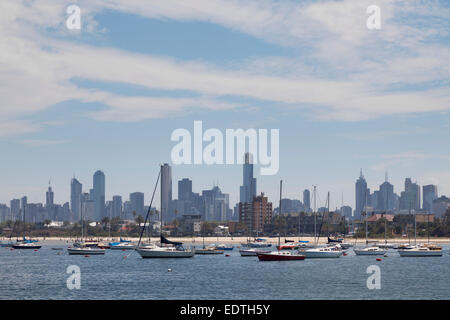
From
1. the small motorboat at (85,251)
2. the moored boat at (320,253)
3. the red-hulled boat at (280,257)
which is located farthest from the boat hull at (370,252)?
the small motorboat at (85,251)

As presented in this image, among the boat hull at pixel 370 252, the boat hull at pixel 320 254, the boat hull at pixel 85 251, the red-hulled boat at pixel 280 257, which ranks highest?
the red-hulled boat at pixel 280 257

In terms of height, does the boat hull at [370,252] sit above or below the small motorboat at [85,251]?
above

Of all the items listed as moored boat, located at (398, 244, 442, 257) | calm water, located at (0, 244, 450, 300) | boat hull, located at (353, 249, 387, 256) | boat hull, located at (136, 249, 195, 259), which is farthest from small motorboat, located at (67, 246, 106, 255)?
moored boat, located at (398, 244, 442, 257)

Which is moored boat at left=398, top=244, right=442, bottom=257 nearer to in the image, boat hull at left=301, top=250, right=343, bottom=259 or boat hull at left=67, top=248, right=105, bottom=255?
boat hull at left=301, top=250, right=343, bottom=259

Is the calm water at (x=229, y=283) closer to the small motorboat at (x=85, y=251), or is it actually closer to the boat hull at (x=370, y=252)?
the boat hull at (x=370, y=252)

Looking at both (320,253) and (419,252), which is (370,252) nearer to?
(419,252)

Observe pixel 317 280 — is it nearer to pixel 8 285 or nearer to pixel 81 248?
pixel 8 285

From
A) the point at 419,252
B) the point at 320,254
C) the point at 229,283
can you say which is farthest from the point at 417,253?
the point at 229,283

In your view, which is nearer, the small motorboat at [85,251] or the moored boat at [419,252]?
the moored boat at [419,252]

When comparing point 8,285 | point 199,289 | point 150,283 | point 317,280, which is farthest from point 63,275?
point 317,280

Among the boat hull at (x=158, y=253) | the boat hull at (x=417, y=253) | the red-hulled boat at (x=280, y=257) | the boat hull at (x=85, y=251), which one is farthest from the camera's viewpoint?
the boat hull at (x=85, y=251)

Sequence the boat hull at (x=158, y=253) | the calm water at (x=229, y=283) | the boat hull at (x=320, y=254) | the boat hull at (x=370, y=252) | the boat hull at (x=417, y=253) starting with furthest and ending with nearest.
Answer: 1. the boat hull at (x=370, y=252)
2. the boat hull at (x=417, y=253)
3. the boat hull at (x=320, y=254)
4. the boat hull at (x=158, y=253)
5. the calm water at (x=229, y=283)

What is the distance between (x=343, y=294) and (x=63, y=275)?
153ft
